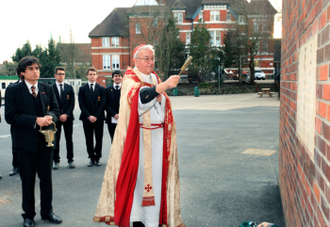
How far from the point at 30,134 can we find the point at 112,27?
2298 inches

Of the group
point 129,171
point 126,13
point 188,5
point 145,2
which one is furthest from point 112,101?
point 188,5

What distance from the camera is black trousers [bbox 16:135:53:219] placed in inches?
162

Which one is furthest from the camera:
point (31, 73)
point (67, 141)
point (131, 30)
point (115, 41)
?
point (115, 41)

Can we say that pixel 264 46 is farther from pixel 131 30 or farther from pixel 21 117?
pixel 21 117

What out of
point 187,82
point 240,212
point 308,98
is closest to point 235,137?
point 240,212

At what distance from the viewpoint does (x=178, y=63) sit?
166 feet

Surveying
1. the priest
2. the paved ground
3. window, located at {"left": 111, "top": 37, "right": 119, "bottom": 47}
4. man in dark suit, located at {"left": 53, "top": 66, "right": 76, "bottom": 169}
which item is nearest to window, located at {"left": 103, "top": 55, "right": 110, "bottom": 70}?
window, located at {"left": 111, "top": 37, "right": 119, "bottom": 47}

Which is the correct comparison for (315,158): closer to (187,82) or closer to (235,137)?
(235,137)

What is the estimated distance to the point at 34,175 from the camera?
13.8 ft

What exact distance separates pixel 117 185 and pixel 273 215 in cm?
215

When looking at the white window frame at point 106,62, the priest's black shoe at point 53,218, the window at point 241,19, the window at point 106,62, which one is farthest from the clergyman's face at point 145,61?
the window at point 106,62

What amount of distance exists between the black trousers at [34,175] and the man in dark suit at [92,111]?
9.43 ft

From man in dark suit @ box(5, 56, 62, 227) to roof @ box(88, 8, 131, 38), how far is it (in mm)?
54758

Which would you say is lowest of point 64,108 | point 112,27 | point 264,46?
point 64,108
